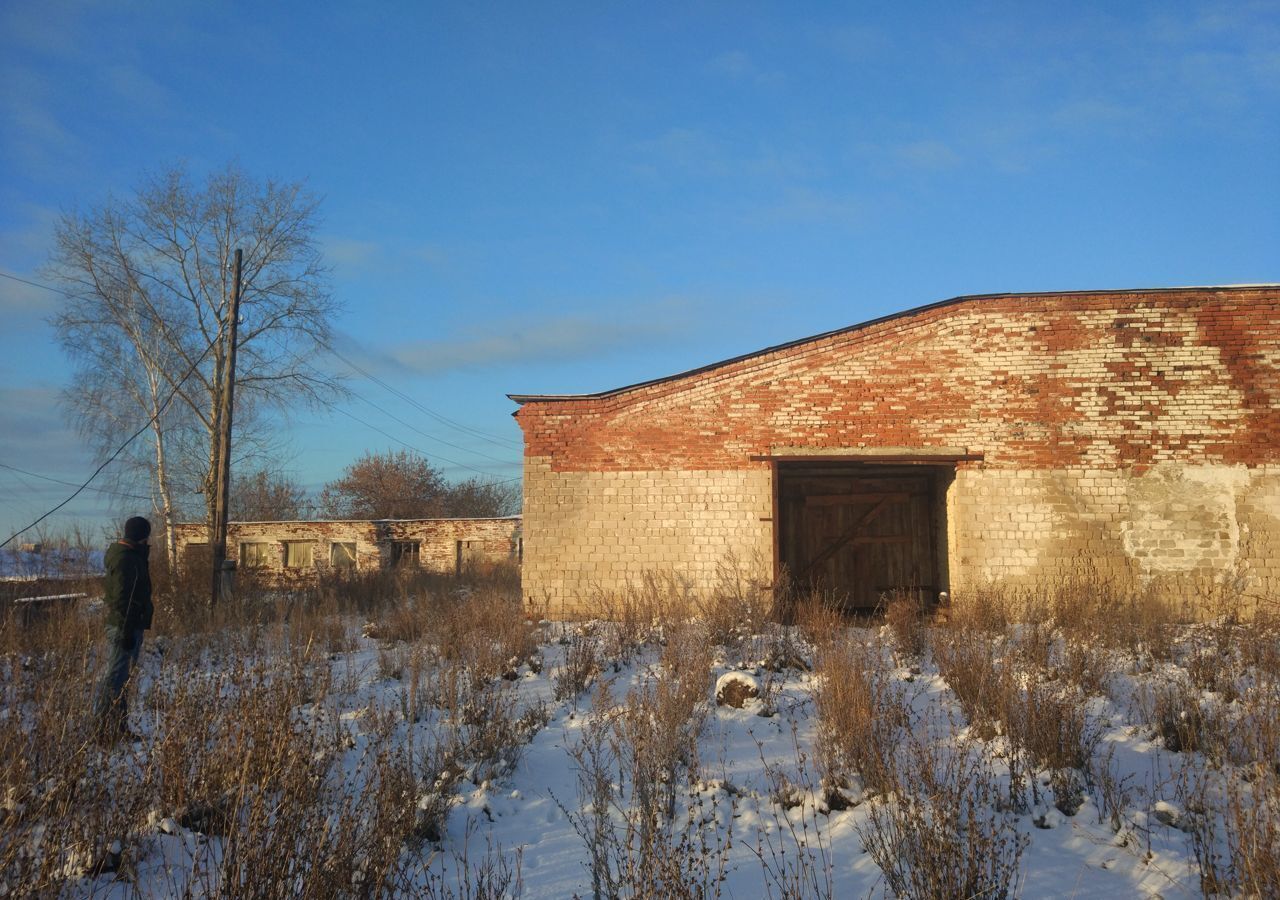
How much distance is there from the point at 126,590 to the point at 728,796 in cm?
518

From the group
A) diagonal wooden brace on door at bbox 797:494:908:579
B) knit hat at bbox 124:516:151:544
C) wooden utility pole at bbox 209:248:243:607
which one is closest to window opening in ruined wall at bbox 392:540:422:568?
wooden utility pole at bbox 209:248:243:607

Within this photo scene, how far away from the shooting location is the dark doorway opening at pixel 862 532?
14648mm

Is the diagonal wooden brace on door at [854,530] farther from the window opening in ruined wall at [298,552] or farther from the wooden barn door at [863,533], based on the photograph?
the window opening in ruined wall at [298,552]

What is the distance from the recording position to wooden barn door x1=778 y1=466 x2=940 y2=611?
14.7 metres

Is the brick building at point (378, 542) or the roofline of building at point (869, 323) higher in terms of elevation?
the roofline of building at point (869, 323)

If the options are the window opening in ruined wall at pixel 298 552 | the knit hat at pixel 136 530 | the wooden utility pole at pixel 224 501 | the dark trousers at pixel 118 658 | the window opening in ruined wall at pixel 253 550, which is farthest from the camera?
the window opening in ruined wall at pixel 253 550

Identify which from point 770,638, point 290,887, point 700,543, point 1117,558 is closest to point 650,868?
point 290,887

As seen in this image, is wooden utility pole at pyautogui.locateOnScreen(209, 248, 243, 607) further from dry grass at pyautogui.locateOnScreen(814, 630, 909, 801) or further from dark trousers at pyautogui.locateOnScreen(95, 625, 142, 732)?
dry grass at pyautogui.locateOnScreen(814, 630, 909, 801)

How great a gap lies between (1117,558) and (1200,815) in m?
8.26

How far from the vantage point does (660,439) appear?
1284cm

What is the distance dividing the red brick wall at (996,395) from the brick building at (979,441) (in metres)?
0.03

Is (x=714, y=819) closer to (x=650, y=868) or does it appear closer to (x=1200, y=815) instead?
(x=650, y=868)

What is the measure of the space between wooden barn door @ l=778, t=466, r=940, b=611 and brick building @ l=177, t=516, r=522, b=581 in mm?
13791

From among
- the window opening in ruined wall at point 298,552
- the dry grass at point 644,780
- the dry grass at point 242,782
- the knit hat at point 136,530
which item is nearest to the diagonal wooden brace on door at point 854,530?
the dry grass at point 242,782
